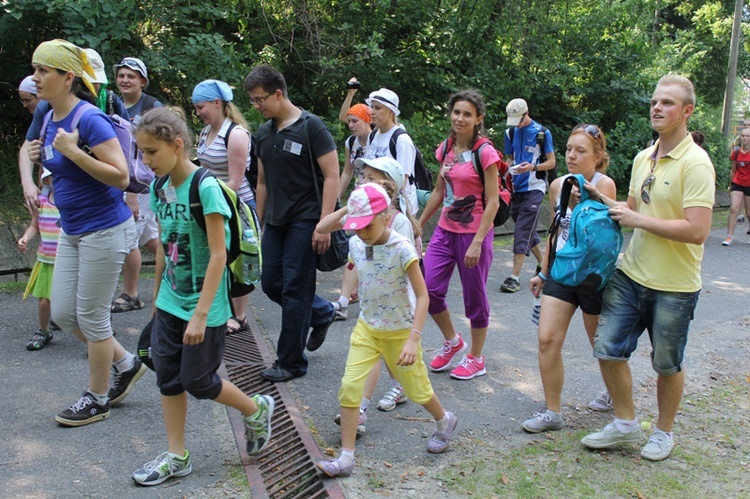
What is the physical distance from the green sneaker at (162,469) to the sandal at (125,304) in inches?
118

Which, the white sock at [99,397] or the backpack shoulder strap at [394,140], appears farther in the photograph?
the backpack shoulder strap at [394,140]

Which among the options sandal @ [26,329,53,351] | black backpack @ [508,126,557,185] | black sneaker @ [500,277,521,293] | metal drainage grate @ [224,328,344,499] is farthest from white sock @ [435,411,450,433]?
black backpack @ [508,126,557,185]

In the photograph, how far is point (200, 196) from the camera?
11.1 feet

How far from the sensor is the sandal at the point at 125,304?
6.34m

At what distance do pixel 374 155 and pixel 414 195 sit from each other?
54 centimetres

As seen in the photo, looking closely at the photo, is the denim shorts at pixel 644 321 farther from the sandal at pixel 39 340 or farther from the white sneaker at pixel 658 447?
the sandal at pixel 39 340

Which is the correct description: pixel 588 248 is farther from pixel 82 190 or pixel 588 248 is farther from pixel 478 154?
pixel 82 190

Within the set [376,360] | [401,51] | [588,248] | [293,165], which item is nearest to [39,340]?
[293,165]

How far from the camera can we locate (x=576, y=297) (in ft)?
13.5

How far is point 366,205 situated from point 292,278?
145 cm

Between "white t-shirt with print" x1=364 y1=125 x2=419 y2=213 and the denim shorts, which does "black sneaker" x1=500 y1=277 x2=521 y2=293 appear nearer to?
"white t-shirt with print" x1=364 y1=125 x2=419 y2=213

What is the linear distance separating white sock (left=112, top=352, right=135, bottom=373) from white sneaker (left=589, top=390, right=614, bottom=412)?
9.52ft

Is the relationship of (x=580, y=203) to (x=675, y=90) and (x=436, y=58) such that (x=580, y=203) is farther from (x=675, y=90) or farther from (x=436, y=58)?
(x=436, y=58)

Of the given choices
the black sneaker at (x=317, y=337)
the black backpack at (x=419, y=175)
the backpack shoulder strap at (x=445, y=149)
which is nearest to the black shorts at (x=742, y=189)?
the black backpack at (x=419, y=175)
